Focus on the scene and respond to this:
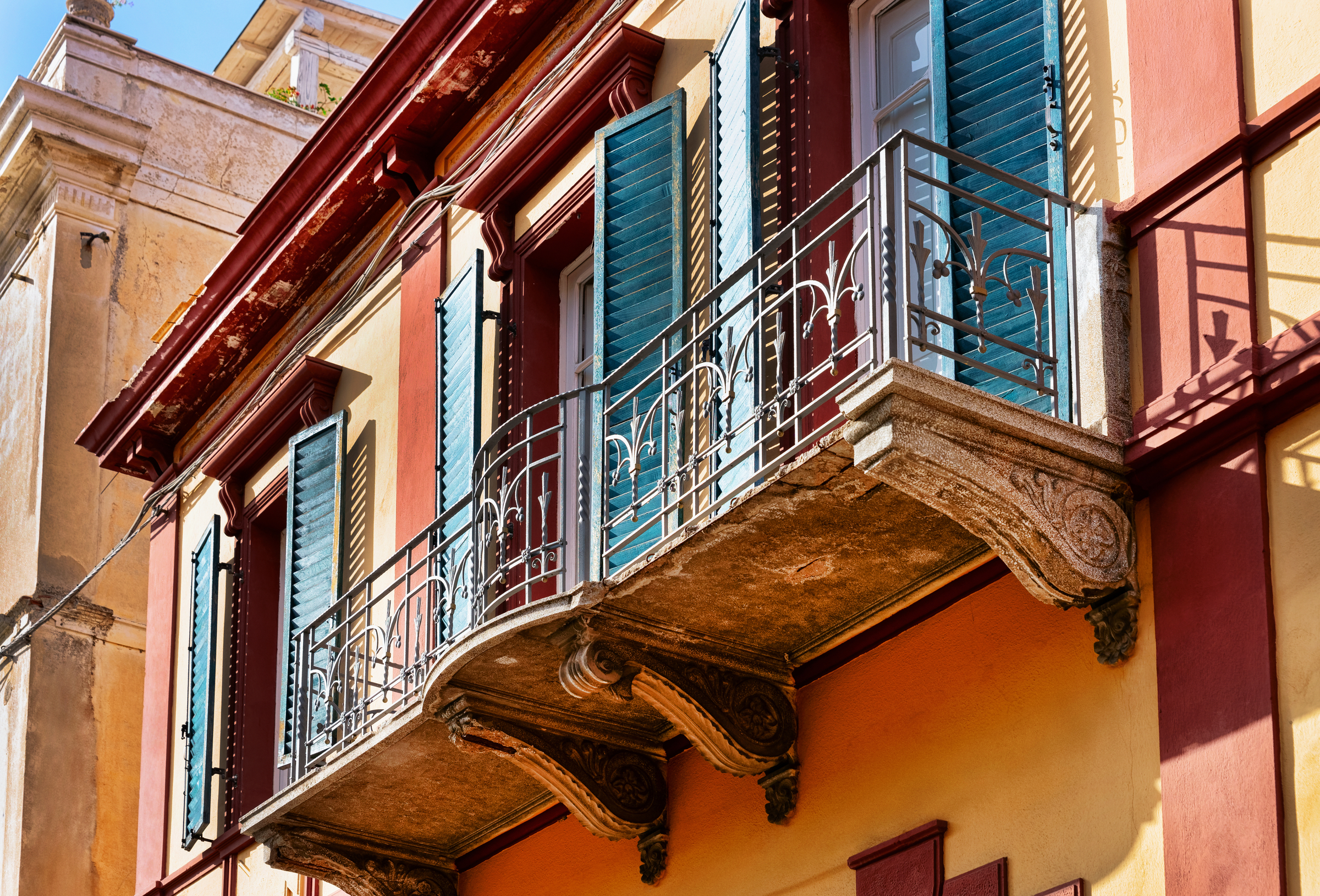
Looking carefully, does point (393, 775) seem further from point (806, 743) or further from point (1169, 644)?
point (1169, 644)

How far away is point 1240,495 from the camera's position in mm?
6262

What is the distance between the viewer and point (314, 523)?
40.4 feet

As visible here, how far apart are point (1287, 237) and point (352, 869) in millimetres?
5626

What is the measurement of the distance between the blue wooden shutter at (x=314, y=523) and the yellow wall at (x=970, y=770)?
154 inches

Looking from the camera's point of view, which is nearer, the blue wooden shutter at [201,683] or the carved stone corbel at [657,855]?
the carved stone corbel at [657,855]

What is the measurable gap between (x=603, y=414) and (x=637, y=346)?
152 centimetres

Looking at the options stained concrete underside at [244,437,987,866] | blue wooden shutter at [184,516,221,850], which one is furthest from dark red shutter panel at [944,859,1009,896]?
blue wooden shutter at [184,516,221,850]

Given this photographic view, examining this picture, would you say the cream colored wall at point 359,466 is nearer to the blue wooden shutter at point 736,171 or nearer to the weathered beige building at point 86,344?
the weathered beige building at point 86,344

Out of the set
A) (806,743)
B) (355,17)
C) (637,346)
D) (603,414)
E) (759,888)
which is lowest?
(759,888)

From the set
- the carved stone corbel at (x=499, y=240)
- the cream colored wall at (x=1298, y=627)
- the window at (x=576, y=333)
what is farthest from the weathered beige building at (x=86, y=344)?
the cream colored wall at (x=1298, y=627)

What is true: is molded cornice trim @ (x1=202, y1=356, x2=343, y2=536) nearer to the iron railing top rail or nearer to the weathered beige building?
the weathered beige building

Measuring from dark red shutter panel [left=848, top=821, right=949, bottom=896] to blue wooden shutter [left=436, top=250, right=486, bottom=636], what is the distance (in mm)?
3404

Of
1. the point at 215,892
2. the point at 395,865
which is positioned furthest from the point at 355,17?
the point at 395,865

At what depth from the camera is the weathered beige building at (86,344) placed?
1555 centimetres
